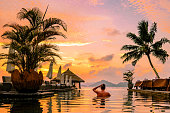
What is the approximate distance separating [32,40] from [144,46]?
2007 centimetres

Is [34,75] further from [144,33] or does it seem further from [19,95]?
[144,33]

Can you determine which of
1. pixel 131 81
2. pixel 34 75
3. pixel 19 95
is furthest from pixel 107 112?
pixel 131 81

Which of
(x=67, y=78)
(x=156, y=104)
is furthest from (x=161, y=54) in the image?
(x=156, y=104)

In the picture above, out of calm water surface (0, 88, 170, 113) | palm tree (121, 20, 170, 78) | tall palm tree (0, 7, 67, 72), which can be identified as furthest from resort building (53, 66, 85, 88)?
calm water surface (0, 88, 170, 113)

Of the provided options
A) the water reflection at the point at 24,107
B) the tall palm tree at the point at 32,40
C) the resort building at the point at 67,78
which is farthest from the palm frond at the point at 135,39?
the water reflection at the point at 24,107

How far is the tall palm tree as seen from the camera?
14356 mm

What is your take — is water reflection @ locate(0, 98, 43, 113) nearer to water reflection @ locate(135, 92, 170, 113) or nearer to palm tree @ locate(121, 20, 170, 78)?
water reflection @ locate(135, 92, 170, 113)

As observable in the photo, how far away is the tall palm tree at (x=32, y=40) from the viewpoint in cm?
1436

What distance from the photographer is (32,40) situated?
14.9 metres

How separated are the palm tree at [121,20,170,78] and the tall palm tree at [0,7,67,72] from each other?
747 inches

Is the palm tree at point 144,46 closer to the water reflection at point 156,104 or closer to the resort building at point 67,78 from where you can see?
the resort building at point 67,78

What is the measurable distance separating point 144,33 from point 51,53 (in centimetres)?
2021

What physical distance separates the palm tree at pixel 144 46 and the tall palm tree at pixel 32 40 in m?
19.0

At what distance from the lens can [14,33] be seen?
14.8m
